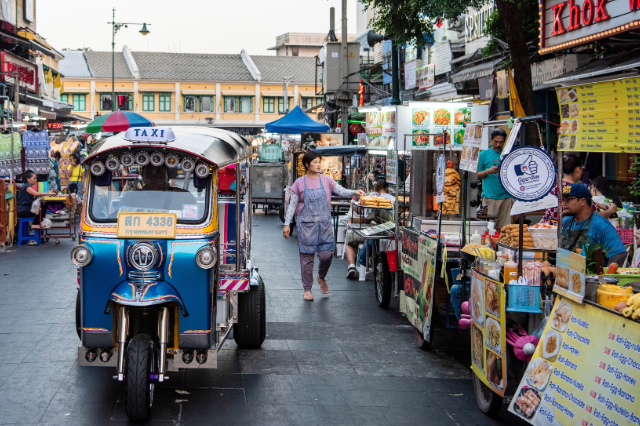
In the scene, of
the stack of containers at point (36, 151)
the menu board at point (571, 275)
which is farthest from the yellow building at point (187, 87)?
the menu board at point (571, 275)

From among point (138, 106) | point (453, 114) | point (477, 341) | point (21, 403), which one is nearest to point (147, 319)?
point (21, 403)

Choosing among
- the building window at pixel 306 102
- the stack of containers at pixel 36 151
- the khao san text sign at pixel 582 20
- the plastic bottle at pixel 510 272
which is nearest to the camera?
the plastic bottle at pixel 510 272

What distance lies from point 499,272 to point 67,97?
59.8 metres

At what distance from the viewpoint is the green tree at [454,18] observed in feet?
32.7

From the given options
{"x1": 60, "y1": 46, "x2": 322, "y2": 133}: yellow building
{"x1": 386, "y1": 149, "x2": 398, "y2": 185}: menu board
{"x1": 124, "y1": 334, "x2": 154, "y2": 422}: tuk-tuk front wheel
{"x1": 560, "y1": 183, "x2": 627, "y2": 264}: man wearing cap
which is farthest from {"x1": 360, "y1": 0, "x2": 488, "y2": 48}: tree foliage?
{"x1": 60, "y1": 46, "x2": 322, "y2": 133}: yellow building

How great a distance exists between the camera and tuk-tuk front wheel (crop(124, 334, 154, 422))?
5176 millimetres

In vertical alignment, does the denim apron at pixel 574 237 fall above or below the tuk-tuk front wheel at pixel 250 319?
above

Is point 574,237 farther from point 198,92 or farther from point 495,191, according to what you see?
point 198,92

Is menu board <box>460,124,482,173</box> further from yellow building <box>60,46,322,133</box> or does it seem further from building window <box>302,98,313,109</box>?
building window <box>302,98,313,109</box>

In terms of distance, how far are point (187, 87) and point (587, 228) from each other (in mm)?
58593

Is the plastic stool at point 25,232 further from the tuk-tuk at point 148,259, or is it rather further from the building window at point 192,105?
the building window at point 192,105

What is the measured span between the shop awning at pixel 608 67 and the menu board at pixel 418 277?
3244 millimetres

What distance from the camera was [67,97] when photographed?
197 feet

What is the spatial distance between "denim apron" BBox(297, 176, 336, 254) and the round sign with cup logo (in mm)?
4571
